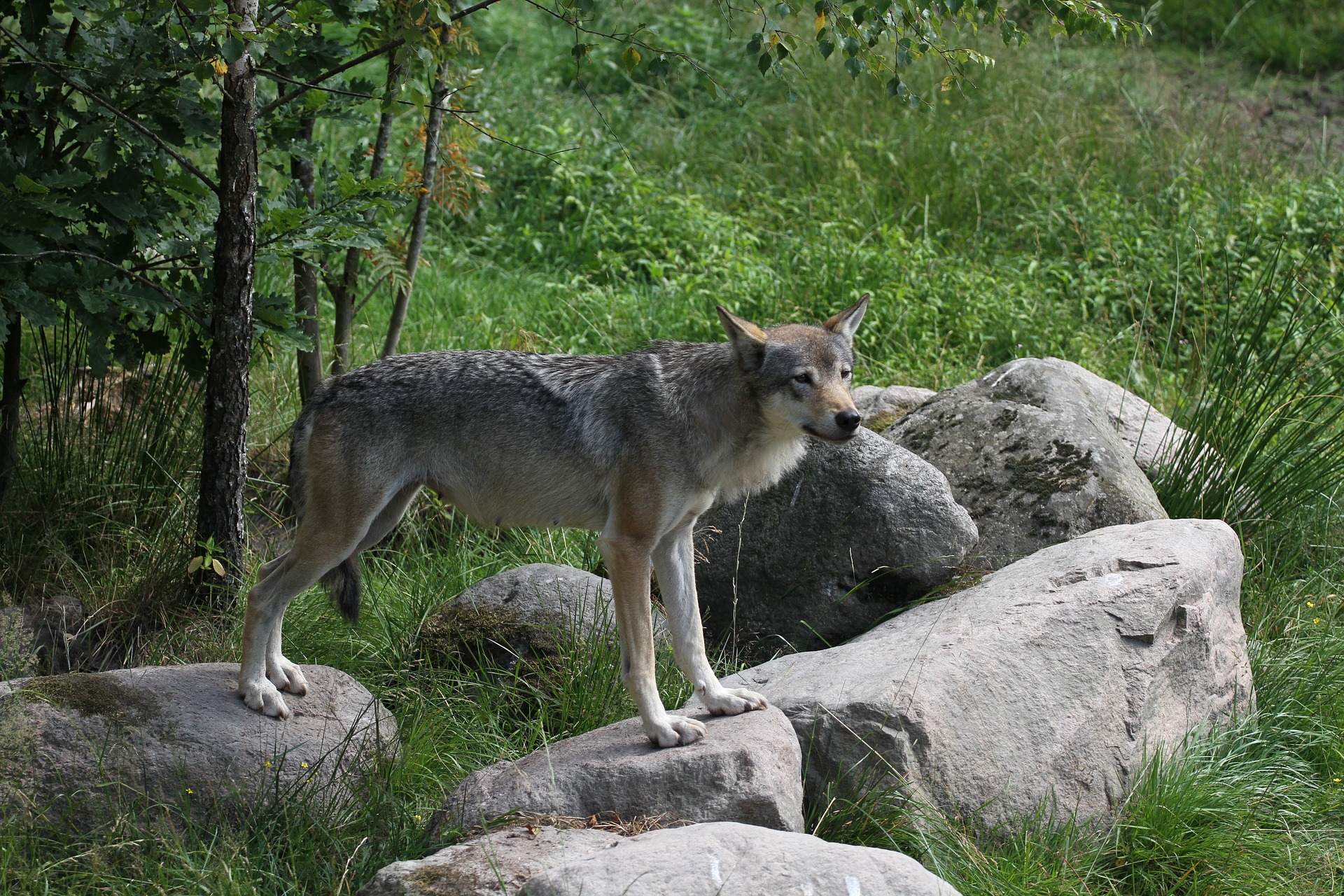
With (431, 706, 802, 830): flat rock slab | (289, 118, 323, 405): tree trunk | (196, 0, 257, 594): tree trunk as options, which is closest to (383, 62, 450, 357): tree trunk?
(289, 118, 323, 405): tree trunk

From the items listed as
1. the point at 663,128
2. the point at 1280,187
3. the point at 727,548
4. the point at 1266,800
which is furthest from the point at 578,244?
the point at 1266,800

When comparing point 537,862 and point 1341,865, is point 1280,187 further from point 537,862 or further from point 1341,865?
point 537,862

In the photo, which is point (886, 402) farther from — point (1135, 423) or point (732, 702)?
point (732, 702)

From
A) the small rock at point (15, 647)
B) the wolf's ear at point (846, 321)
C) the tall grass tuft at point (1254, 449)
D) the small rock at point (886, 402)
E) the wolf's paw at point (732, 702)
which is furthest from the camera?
the small rock at point (886, 402)

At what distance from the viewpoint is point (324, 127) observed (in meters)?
11.2

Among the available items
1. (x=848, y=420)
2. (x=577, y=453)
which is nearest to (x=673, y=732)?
(x=577, y=453)

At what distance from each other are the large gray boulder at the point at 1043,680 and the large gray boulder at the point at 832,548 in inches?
14.2

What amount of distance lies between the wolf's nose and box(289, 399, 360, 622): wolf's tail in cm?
212

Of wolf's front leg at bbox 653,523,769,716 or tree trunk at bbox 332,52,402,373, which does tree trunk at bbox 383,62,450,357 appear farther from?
wolf's front leg at bbox 653,523,769,716

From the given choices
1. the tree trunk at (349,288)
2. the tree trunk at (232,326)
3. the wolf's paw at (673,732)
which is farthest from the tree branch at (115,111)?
Answer: the wolf's paw at (673,732)

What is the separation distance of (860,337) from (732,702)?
474 centimetres

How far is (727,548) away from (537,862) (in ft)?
8.71

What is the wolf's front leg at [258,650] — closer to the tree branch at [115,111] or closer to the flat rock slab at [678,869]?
the flat rock slab at [678,869]

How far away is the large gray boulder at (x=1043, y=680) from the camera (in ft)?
14.3
